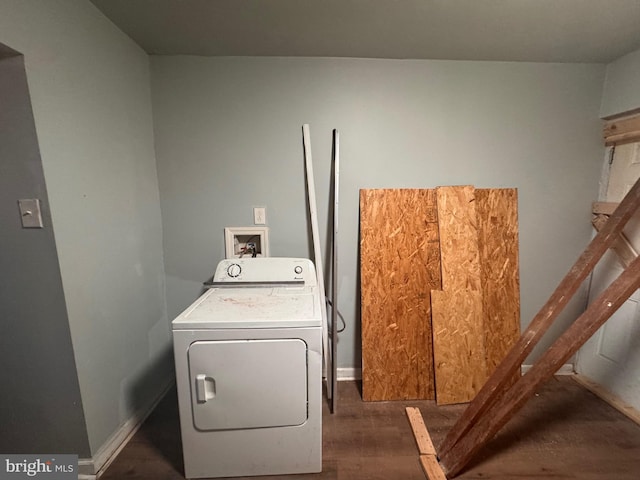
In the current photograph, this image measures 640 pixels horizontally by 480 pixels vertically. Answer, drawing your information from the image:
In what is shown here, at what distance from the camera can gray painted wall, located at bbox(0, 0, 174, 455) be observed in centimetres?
106

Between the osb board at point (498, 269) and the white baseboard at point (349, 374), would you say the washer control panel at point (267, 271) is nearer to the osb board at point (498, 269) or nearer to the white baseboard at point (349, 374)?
the white baseboard at point (349, 374)

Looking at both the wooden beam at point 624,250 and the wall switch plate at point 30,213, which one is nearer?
the wall switch plate at point 30,213

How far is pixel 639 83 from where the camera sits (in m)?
1.57

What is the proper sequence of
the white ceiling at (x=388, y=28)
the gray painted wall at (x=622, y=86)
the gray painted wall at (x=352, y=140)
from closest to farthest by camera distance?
the white ceiling at (x=388, y=28) → the gray painted wall at (x=622, y=86) → the gray painted wall at (x=352, y=140)

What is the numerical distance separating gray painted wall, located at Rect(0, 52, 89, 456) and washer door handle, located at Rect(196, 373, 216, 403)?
0.58m

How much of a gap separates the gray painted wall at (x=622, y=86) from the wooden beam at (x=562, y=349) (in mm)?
1203

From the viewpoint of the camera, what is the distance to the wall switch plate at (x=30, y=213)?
A: 1.05 m

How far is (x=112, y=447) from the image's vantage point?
4.52 ft

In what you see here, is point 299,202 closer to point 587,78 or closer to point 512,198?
point 512,198

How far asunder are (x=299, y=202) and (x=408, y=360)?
4.26 feet

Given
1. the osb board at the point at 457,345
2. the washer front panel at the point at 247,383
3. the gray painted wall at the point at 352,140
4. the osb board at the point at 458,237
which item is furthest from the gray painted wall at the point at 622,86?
the washer front panel at the point at 247,383

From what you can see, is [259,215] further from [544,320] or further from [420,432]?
[544,320]

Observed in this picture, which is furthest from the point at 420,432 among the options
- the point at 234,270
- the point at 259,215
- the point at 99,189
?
the point at 99,189

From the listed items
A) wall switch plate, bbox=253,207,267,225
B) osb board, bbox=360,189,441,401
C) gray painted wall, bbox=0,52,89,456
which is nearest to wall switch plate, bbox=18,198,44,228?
gray painted wall, bbox=0,52,89,456
